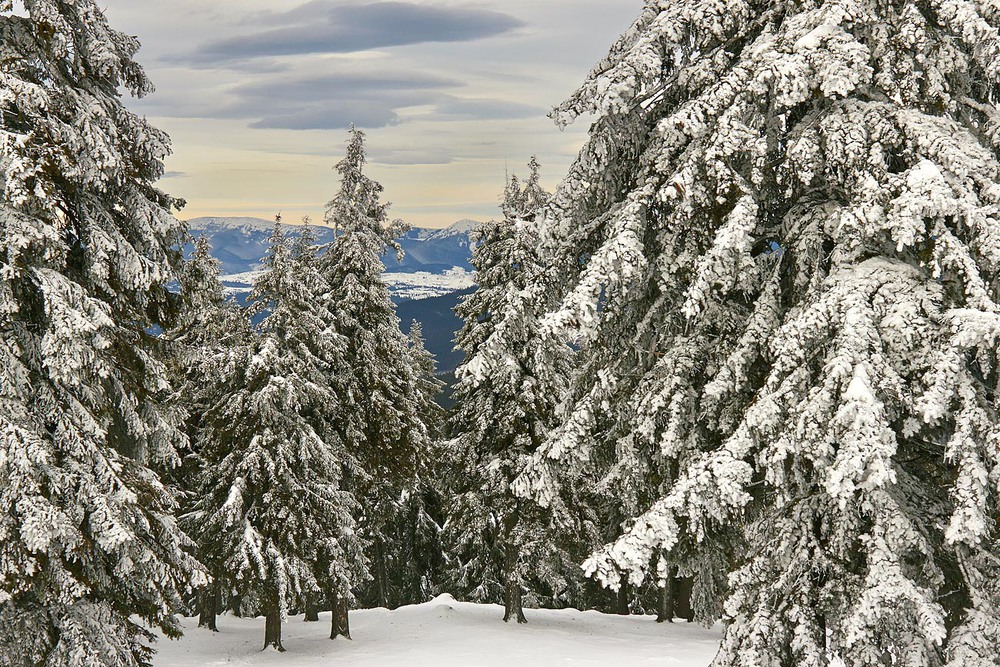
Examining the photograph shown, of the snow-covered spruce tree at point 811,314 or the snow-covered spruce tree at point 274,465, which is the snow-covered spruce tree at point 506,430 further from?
the snow-covered spruce tree at point 811,314

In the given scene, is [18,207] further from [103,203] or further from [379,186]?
[379,186]

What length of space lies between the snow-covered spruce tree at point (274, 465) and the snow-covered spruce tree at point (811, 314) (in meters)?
15.0

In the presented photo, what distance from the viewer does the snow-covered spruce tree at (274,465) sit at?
21.0m

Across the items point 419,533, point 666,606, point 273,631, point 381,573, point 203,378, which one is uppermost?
point 203,378

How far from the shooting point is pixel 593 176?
795 cm

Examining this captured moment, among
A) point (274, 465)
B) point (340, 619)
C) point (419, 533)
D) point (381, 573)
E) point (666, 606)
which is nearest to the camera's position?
point (274, 465)

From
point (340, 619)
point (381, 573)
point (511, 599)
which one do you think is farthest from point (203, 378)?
point (381, 573)

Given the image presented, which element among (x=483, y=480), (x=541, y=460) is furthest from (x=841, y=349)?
(x=483, y=480)

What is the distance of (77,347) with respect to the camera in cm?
1084

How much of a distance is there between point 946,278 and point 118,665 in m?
11.0

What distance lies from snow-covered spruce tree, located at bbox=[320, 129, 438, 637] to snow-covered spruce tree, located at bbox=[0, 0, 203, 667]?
470 inches

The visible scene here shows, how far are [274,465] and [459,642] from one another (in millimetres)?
6863

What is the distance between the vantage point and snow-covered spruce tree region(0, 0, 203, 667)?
10.6 metres

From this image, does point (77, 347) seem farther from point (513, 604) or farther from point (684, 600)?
point (684, 600)
